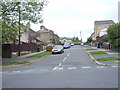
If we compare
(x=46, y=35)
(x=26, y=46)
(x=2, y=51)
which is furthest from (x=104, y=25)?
(x=2, y=51)

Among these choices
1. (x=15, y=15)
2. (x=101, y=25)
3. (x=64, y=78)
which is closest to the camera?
(x=64, y=78)

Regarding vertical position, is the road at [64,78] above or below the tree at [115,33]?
below

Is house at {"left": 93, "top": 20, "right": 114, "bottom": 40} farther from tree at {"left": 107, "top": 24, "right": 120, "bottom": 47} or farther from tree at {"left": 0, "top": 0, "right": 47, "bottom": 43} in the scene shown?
tree at {"left": 0, "top": 0, "right": 47, "bottom": 43}

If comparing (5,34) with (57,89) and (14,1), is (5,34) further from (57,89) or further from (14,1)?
(57,89)

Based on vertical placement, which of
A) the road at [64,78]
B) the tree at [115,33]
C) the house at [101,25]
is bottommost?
the road at [64,78]

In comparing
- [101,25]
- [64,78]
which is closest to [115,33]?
[64,78]

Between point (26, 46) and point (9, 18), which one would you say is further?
point (26, 46)

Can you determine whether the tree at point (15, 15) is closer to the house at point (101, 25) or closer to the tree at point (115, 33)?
the tree at point (115, 33)

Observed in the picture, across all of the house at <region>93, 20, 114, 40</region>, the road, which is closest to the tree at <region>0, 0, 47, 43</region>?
the road

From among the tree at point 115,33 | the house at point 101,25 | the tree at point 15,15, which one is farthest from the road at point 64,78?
the house at point 101,25

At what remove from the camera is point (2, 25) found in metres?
23.8

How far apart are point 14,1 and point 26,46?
49.4 feet

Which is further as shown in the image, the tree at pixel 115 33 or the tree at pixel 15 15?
the tree at pixel 115 33

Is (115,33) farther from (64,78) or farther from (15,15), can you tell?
(64,78)
